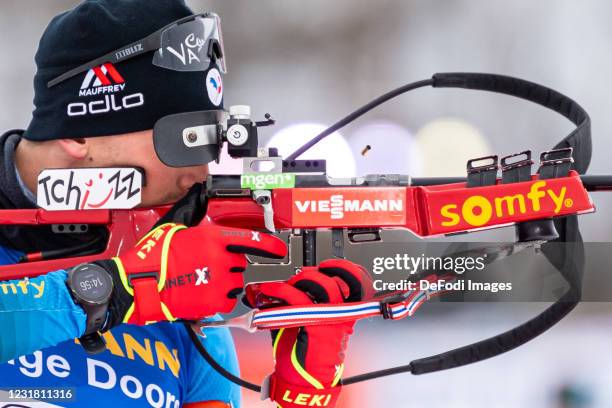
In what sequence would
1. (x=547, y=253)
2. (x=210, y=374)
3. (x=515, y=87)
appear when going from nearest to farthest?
(x=210, y=374) < (x=547, y=253) < (x=515, y=87)

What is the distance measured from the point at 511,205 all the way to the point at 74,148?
579 mm

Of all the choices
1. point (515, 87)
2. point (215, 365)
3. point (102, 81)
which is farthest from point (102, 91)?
point (515, 87)

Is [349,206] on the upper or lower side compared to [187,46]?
lower

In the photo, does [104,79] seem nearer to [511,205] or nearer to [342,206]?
[342,206]

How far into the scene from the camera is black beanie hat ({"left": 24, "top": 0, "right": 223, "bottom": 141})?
3.06 ft

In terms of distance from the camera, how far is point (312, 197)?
0.90 metres

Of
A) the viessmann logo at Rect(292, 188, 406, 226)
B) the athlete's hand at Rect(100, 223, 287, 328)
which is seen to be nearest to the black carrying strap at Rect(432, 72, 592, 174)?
the viessmann logo at Rect(292, 188, 406, 226)

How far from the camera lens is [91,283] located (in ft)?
2.55

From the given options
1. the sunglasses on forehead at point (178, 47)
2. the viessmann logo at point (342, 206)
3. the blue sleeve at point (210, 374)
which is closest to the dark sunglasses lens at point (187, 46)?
the sunglasses on forehead at point (178, 47)

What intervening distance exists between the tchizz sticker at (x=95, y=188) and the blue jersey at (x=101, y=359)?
13cm

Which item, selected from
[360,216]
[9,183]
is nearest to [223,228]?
[360,216]

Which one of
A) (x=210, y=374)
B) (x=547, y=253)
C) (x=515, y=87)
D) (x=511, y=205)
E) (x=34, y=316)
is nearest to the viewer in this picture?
(x=34, y=316)

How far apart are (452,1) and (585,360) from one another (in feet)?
4.04

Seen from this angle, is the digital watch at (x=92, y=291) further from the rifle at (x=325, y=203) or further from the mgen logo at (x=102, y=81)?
the mgen logo at (x=102, y=81)
